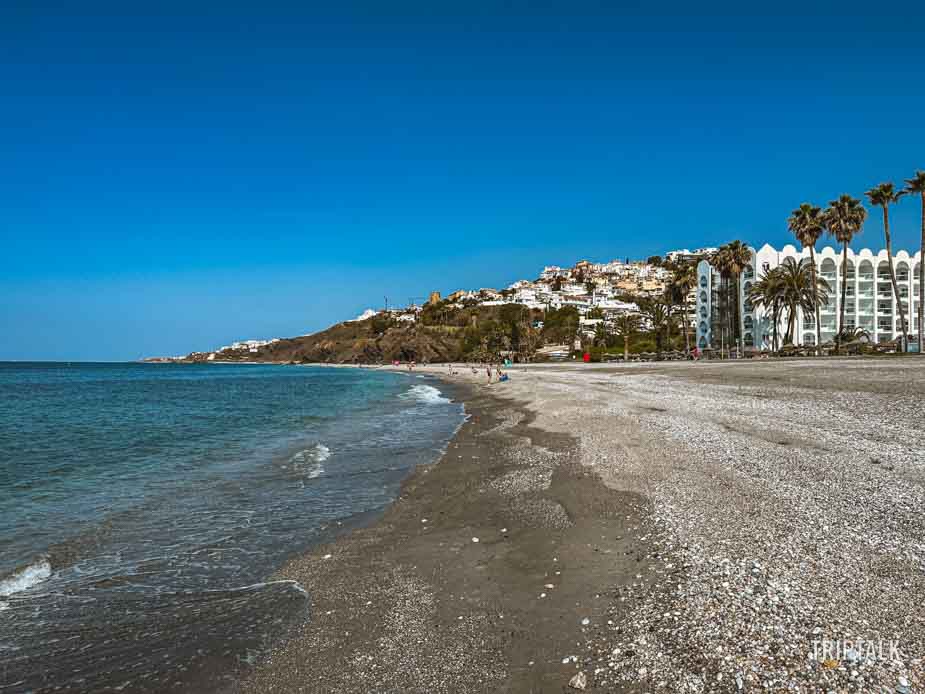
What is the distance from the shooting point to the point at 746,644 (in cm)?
410

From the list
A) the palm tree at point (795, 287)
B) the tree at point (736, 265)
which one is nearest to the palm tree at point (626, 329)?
the tree at point (736, 265)

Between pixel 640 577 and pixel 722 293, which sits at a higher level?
pixel 722 293

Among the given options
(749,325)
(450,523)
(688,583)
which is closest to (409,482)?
(450,523)

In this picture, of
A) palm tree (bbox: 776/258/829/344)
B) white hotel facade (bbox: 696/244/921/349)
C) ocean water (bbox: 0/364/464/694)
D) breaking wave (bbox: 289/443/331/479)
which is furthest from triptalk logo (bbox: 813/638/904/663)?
white hotel facade (bbox: 696/244/921/349)

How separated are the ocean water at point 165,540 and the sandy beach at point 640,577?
724 millimetres

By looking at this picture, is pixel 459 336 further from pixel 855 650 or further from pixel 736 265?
pixel 855 650

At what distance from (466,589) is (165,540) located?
5443 mm

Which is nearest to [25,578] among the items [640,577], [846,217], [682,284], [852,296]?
[640,577]

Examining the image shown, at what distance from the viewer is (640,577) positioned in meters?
5.70

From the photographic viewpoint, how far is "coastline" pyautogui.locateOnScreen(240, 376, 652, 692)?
4453mm

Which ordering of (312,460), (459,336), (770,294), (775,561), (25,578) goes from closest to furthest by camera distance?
(775,561)
(25,578)
(312,460)
(770,294)
(459,336)

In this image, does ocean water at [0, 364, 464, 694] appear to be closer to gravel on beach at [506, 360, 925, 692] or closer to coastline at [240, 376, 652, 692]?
coastline at [240, 376, 652, 692]

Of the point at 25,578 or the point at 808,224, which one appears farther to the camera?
the point at 808,224

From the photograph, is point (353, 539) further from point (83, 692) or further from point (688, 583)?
point (688, 583)
